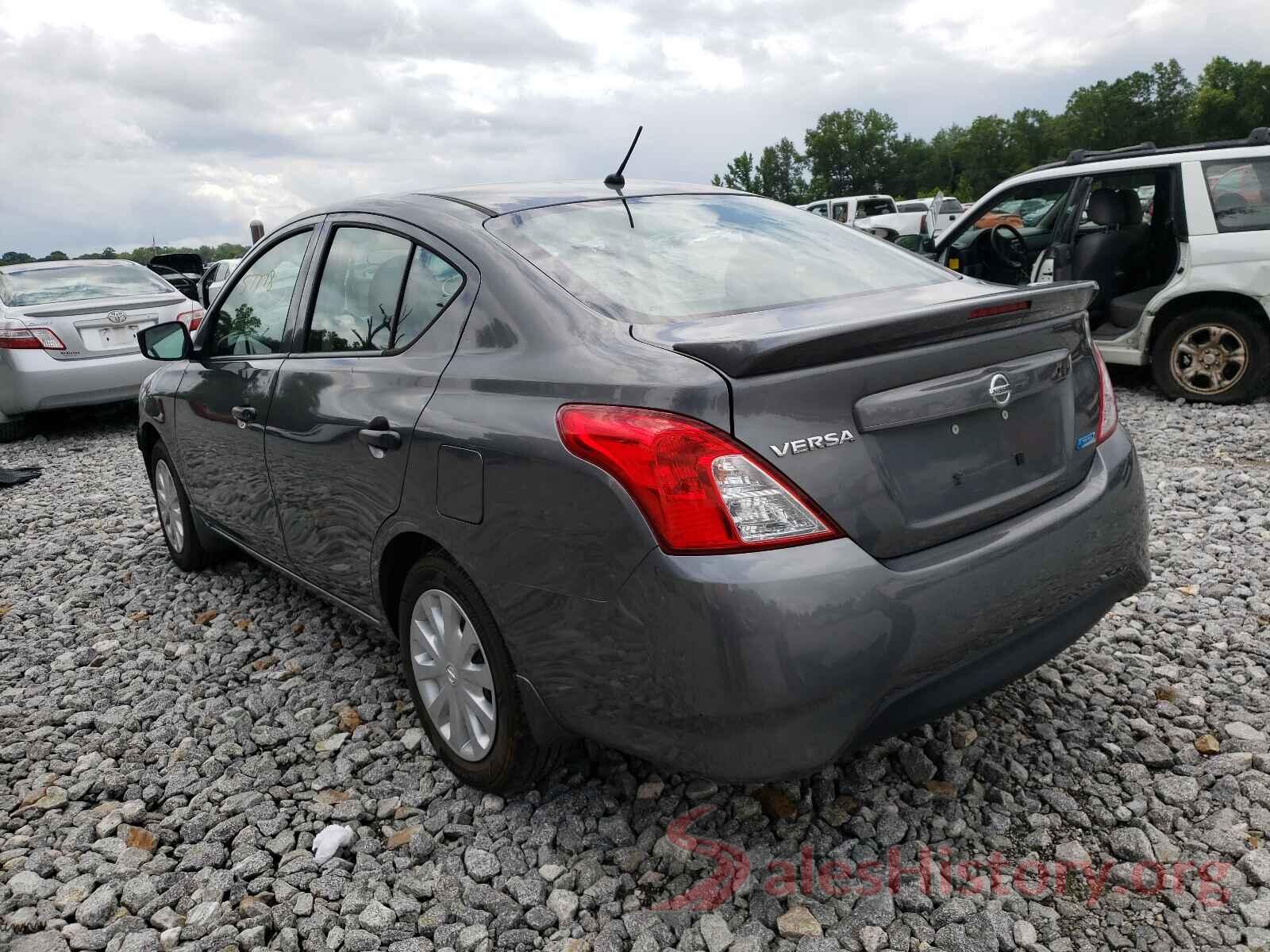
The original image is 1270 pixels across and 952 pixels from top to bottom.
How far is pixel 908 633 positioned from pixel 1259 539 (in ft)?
10.5

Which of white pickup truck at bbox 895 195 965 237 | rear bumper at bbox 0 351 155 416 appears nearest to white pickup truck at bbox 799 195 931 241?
white pickup truck at bbox 895 195 965 237

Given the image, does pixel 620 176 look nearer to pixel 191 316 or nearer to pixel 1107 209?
pixel 1107 209

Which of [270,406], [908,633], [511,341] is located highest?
[511,341]

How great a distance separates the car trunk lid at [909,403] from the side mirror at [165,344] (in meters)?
2.56

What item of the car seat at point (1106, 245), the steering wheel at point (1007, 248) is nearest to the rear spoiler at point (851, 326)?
the car seat at point (1106, 245)

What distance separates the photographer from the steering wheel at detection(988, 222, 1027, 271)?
793 centimetres

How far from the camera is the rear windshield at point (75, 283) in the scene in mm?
9227

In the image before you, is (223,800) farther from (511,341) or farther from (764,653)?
(764,653)

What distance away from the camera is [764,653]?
196cm

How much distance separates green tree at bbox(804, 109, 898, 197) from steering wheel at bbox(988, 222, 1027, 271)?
105873 millimetres

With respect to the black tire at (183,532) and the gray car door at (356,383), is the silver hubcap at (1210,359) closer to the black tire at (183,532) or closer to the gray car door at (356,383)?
the gray car door at (356,383)

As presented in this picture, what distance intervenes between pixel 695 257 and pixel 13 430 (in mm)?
9061

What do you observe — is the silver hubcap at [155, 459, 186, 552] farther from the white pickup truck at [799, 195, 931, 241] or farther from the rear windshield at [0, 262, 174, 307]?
the white pickup truck at [799, 195, 931, 241]

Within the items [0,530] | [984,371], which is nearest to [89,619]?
[0,530]
